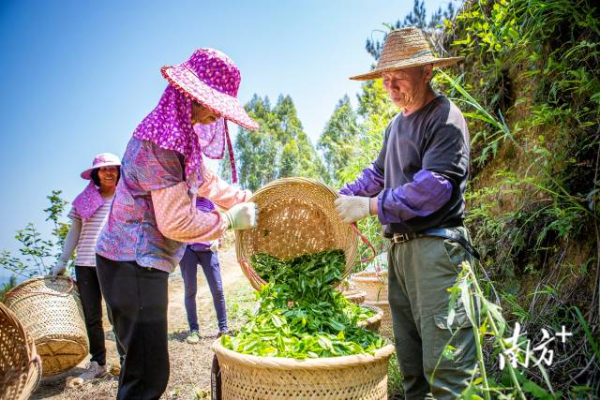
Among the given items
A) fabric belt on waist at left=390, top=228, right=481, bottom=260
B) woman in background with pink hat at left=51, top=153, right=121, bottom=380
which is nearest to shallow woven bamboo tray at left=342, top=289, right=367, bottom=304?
fabric belt on waist at left=390, top=228, right=481, bottom=260

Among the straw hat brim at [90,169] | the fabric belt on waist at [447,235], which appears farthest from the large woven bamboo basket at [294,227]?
the straw hat brim at [90,169]

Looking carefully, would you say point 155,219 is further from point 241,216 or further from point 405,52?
point 405,52

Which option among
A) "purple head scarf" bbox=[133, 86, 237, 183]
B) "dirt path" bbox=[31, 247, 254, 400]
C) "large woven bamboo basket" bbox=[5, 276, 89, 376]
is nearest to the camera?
"purple head scarf" bbox=[133, 86, 237, 183]

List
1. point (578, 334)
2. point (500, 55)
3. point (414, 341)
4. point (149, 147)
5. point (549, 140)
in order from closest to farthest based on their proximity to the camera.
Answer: point (149, 147)
point (578, 334)
point (414, 341)
point (549, 140)
point (500, 55)

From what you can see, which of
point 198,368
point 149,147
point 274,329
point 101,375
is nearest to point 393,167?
point 274,329

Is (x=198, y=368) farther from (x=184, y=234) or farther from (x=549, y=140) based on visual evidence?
(x=549, y=140)

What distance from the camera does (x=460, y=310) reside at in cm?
181

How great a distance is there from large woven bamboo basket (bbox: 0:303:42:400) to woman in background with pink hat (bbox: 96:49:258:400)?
1.17 feet

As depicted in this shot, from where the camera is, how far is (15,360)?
6.33ft

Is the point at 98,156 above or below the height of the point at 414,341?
above

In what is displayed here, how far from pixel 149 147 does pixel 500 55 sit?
2173mm

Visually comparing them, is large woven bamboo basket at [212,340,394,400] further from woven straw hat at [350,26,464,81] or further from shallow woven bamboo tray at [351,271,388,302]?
shallow woven bamboo tray at [351,271,388,302]

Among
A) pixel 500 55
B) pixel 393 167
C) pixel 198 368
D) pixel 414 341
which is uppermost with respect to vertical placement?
pixel 500 55

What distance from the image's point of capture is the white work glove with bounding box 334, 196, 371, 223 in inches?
81.2
